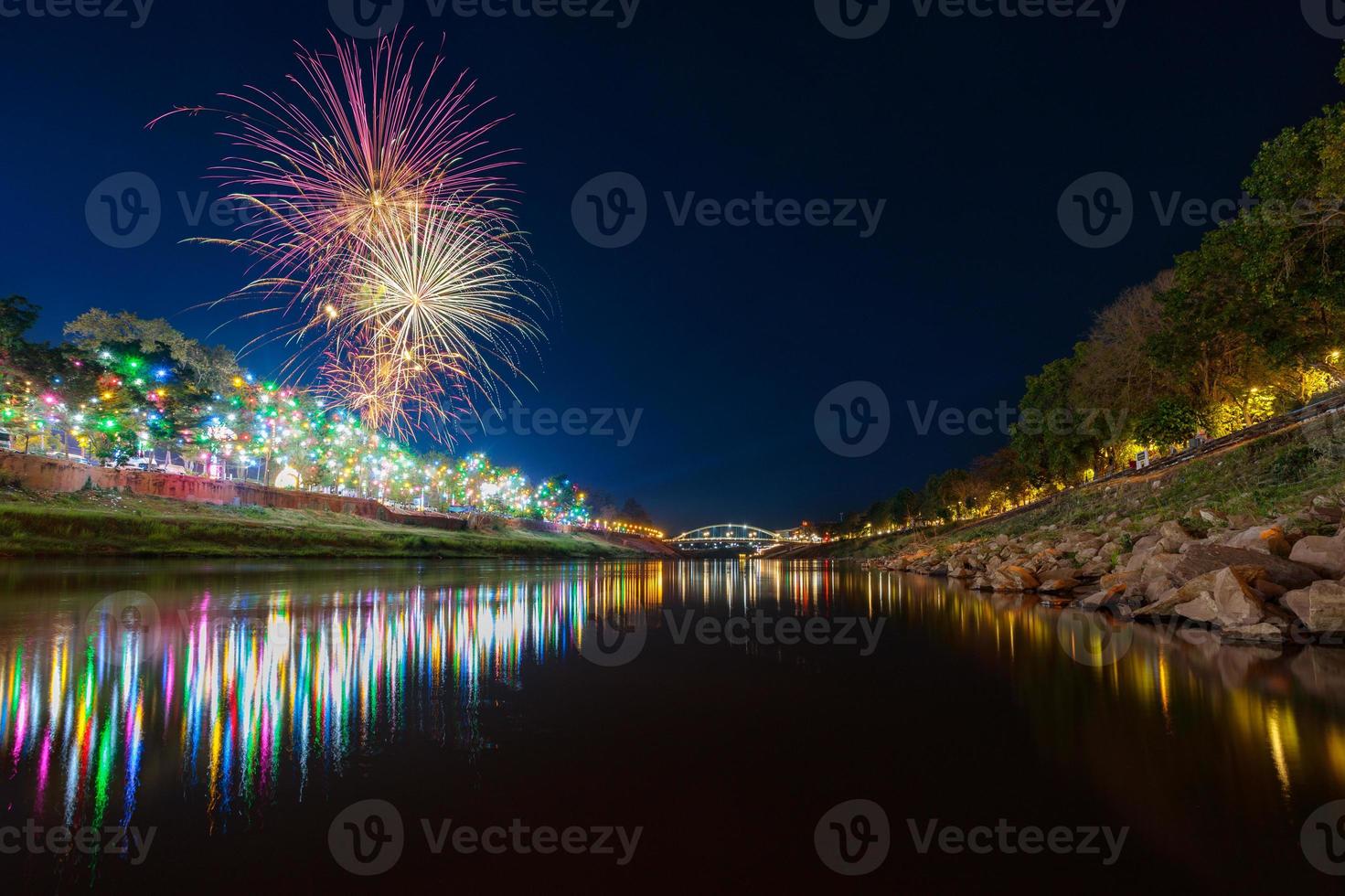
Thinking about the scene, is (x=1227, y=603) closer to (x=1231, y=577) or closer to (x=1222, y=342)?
(x=1231, y=577)

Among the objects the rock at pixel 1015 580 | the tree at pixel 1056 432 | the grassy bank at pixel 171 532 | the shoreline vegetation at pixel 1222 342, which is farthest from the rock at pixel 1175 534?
the tree at pixel 1056 432

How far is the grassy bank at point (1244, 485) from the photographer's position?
1387 cm

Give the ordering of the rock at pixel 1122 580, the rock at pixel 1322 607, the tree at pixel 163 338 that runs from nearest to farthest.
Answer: the rock at pixel 1322 607
the rock at pixel 1122 580
the tree at pixel 163 338

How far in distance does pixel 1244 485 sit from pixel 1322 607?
1460cm

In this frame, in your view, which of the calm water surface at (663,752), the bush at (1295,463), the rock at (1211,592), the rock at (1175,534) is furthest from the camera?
the bush at (1295,463)

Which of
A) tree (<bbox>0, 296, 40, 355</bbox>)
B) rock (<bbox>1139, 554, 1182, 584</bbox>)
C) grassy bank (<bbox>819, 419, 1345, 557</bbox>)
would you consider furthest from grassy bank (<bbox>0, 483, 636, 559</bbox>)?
grassy bank (<bbox>819, 419, 1345, 557</bbox>)

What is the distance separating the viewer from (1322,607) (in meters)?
8.53

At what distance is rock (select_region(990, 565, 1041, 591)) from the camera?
17609 millimetres

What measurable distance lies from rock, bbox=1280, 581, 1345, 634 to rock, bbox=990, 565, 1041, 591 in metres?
9.05

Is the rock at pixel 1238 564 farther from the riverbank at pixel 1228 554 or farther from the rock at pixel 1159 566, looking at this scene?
the rock at pixel 1159 566

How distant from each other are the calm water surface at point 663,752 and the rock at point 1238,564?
5.46 ft

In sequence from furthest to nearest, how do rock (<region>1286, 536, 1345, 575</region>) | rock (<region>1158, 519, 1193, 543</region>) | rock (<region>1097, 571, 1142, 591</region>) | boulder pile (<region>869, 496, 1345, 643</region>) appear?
rock (<region>1158, 519, 1193, 543</region>)
rock (<region>1097, 571, 1142, 591</region>)
rock (<region>1286, 536, 1345, 575</region>)
boulder pile (<region>869, 496, 1345, 643</region>)

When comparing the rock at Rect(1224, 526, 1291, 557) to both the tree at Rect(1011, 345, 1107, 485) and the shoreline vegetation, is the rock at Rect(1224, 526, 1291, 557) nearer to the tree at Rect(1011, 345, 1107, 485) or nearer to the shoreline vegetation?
the shoreline vegetation

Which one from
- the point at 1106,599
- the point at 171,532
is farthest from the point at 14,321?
the point at 1106,599
